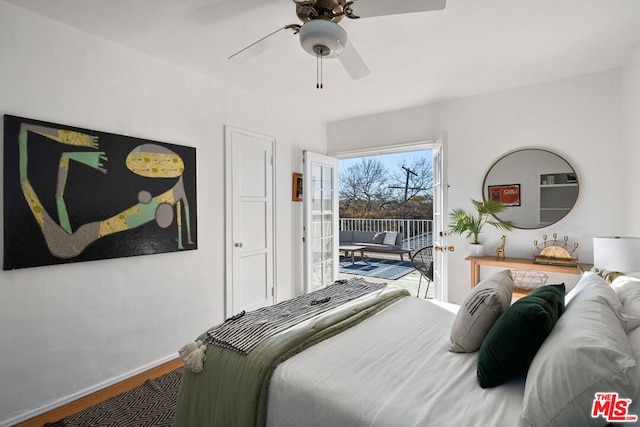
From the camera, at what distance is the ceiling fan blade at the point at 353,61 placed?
2.07 m

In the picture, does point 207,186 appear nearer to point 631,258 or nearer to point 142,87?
point 142,87

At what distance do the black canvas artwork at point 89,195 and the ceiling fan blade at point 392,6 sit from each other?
188 cm

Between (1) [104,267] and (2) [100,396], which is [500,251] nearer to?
(1) [104,267]

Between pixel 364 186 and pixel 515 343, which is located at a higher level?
pixel 364 186

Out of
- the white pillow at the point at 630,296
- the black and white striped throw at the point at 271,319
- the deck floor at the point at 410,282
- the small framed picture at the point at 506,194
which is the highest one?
the small framed picture at the point at 506,194

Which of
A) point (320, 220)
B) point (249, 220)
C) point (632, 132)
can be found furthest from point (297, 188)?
point (632, 132)

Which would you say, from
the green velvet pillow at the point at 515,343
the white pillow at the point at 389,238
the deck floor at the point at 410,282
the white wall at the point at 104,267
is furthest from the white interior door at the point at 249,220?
the white pillow at the point at 389,238

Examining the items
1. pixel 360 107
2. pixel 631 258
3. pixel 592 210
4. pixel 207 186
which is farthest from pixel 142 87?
pixel 592 210

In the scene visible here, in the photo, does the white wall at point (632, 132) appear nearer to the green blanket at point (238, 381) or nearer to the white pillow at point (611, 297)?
the white pillow at point (611, 297)

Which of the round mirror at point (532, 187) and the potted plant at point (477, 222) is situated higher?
the round mirror at point (532, 187)

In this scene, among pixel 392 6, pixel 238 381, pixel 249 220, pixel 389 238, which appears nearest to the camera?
pixel 238 381

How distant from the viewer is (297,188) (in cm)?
415

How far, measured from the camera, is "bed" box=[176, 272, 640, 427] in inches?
35.9

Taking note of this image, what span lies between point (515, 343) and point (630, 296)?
70cm
